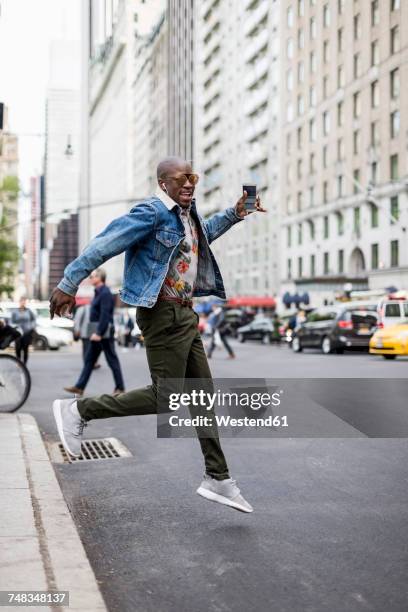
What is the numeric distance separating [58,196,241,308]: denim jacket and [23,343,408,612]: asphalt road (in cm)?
121

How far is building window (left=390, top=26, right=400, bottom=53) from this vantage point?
1796 inches

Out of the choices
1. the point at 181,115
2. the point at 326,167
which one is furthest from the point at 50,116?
the point at 326,167

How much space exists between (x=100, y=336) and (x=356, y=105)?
46631mm

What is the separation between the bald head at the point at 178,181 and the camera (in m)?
4.55

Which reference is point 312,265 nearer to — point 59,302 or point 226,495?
point 226,495

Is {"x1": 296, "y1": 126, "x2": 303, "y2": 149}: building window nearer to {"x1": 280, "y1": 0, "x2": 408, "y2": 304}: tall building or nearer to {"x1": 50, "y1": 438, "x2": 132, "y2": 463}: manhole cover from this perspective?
{"x1": 280, "y1": 0, "x2": 408, "y2": 304}: tall building

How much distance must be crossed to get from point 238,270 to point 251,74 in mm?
18681

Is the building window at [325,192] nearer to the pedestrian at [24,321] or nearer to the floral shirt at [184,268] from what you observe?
the pedestrian at [24,321]

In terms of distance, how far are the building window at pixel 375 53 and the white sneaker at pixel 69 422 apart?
158 ft

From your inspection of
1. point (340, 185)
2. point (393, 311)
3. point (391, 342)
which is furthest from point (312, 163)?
point (391, 342)

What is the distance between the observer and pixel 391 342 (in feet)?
71.7

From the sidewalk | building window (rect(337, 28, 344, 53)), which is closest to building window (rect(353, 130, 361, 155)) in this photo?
building window (rect(337, 28, 344, 53))

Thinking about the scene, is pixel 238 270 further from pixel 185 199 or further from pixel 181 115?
Answer: pixel 185 199

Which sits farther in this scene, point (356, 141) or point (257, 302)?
point (257, 302)
